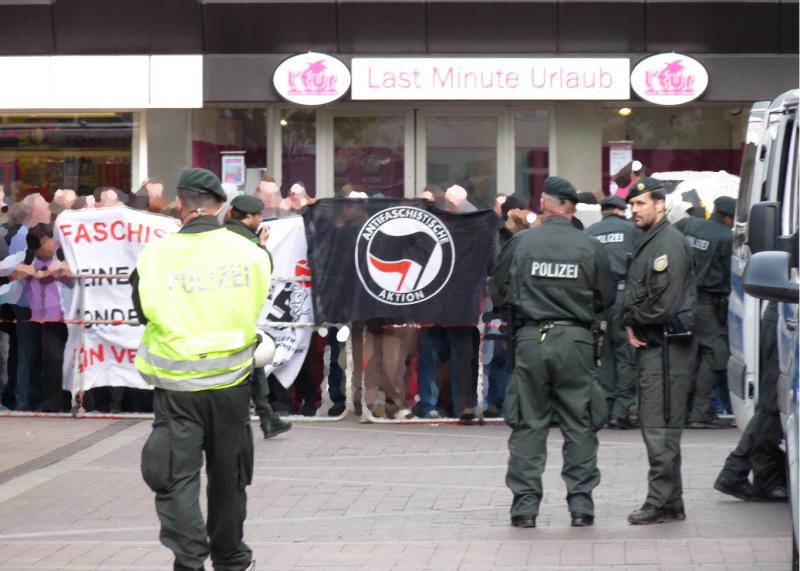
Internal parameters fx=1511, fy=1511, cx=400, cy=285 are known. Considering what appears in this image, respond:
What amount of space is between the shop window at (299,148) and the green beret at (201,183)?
49.9ft

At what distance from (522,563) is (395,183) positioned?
14667mm

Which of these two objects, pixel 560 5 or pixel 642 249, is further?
pixel 560 5

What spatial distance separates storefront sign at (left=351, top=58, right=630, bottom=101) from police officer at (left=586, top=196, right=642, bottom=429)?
8292 millimetres

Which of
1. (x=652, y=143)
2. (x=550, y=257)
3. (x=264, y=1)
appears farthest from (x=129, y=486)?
(x=652, y=143)

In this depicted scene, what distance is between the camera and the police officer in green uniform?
11.2 meters

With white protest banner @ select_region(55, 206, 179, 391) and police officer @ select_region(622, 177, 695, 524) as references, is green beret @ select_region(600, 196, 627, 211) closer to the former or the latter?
white protest banner @ select_region(55, 206, 179, 391)

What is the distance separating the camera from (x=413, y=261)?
13.4 meters

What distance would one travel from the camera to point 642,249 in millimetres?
8898

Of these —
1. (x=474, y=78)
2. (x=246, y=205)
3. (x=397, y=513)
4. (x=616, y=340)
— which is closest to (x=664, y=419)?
(x=397, y=513)

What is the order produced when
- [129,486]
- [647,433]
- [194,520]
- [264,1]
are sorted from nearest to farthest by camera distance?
[194,520], [647,433], [129,486], [264,1]

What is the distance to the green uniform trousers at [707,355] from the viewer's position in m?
12.8

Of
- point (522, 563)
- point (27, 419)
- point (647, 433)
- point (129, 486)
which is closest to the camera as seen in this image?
point (522, 563)

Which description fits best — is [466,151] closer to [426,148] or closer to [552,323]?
[426,148]

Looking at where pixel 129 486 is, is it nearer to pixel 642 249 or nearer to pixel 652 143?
pixel 642 249
